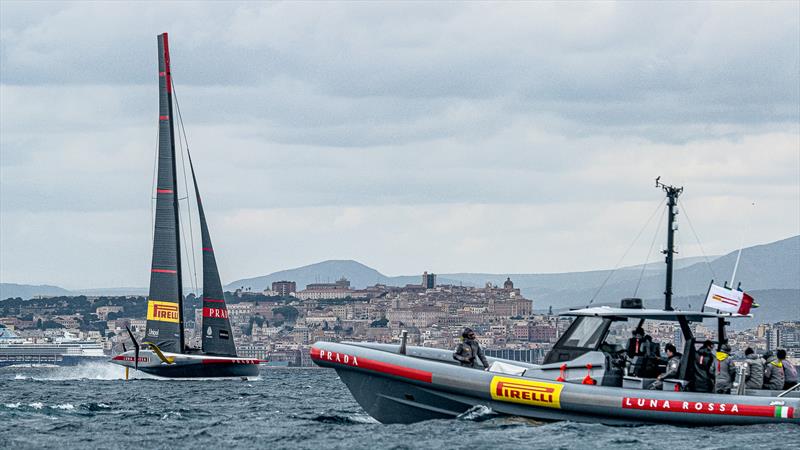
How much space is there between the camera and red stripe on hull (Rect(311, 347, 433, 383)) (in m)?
28.1

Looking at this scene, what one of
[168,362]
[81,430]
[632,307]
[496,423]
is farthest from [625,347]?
[168,362]

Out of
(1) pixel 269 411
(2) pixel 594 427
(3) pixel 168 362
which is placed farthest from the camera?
(3) pixel 168 362

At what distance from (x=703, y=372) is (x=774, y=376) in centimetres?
134

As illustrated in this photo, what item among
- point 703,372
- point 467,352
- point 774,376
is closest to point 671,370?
point 703,372

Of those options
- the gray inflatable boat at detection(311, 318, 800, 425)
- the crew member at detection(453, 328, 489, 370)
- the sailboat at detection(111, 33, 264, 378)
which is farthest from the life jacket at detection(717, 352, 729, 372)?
the sailboat at detection(111, 33, 264, 378)

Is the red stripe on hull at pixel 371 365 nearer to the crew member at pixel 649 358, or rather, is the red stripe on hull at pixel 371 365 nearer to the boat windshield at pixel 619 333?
the boat windshield at pixel 619 333

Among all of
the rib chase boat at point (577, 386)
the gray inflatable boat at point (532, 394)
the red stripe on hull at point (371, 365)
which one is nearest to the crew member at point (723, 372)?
the rib chase boat at point (577, 386)

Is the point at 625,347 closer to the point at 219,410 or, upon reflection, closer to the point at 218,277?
the point at 219,410

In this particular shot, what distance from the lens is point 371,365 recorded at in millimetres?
28703

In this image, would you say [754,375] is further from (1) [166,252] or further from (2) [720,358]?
(1) [166,252]

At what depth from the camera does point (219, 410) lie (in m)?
38.3

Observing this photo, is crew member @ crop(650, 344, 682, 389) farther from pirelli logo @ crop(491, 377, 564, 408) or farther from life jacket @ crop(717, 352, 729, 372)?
pirelli logo @ crop(491, 377, 564, 408)

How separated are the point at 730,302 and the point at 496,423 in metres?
4.47

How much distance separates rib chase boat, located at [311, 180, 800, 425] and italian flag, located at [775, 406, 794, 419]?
2cm
